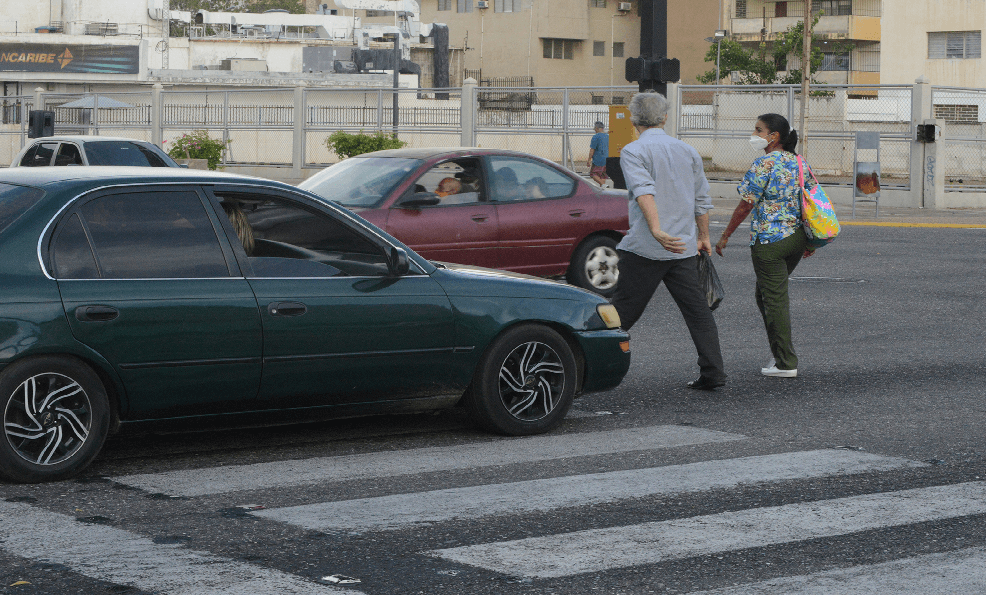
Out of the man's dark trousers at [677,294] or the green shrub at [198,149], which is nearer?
the man's dark trousers at [677,294]

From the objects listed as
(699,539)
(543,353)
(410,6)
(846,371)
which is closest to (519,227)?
(846,371)

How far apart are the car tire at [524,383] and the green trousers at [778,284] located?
7.39ft

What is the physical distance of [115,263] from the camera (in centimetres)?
602

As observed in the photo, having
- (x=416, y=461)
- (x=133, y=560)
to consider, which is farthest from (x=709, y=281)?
(x=133, y=560)

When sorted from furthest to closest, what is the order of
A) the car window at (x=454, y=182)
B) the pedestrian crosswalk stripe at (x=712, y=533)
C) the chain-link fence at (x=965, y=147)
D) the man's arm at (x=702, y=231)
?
the chain-link fence at (x=965, y=147), the car window at (x=454, y=182), the man's arm at (x=702, y=231), the pedestrian crosswalk stripe at (x=712, y=533)

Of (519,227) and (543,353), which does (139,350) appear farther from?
(519,227)

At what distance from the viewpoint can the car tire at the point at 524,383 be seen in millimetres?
6941

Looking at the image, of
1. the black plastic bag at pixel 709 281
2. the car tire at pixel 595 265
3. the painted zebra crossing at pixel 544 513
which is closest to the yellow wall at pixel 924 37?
the car tire at pixel 595 265

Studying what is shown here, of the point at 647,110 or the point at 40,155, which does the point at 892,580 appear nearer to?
the point at 647,110

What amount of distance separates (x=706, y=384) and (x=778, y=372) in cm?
72

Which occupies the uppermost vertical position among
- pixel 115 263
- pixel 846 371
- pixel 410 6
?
pixel 410 6

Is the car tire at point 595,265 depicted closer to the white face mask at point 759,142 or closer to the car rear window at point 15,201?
the white face mask at point 759,142

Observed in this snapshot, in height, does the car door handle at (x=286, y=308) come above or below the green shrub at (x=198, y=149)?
below

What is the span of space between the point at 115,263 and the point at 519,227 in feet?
22.5
